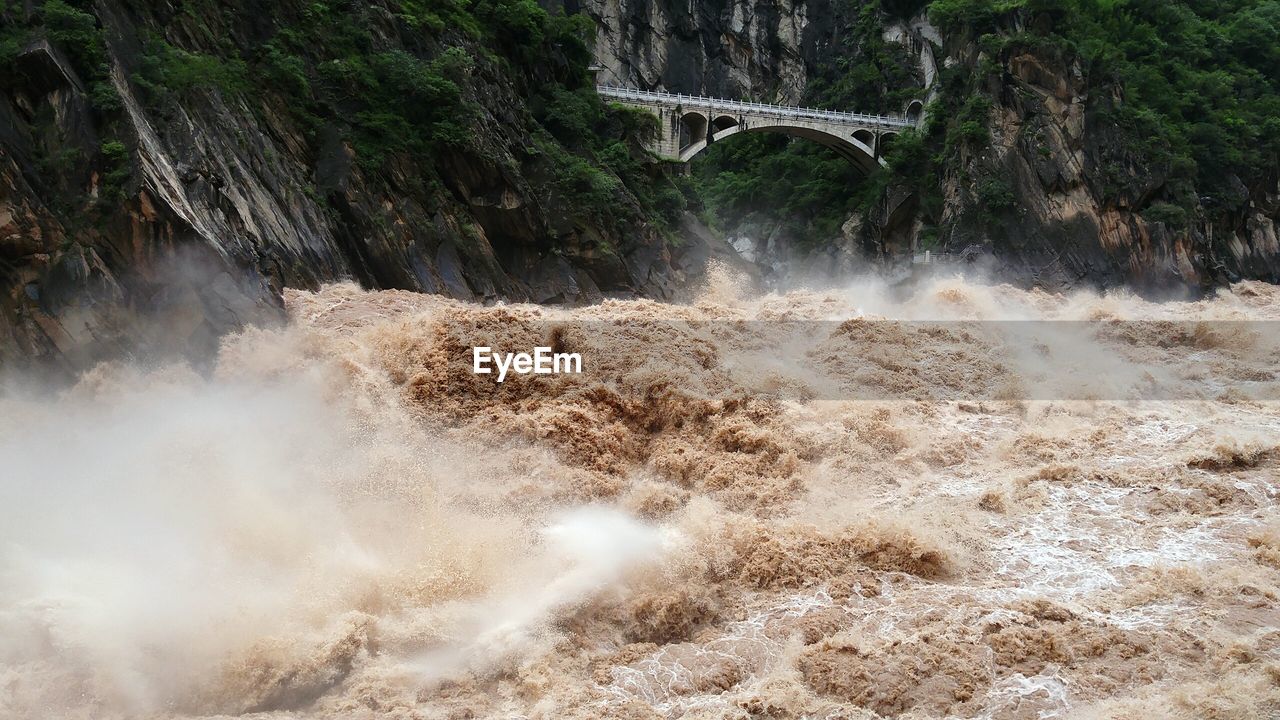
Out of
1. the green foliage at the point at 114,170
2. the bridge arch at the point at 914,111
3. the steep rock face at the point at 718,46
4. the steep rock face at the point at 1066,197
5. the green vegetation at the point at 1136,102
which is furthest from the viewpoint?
the steep rock face at the point at 718,46

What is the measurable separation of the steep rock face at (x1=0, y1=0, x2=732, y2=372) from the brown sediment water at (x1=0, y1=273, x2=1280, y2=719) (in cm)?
98

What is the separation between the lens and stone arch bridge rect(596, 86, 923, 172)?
38.7 meters

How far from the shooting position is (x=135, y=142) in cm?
1371

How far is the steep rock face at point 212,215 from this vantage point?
12516 millimetres

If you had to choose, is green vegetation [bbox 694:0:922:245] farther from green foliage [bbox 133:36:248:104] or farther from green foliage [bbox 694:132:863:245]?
green foliage [bbox 133:36:248:104]

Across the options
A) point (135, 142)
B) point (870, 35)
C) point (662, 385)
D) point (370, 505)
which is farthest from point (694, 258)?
point (870, 35)

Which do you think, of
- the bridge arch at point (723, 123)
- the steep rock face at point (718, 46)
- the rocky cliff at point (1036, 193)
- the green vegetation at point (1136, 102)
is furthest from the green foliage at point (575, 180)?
the steep rock face at point (718, 46)

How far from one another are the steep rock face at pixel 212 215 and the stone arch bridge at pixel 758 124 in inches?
554

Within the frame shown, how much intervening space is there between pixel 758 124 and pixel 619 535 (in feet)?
112

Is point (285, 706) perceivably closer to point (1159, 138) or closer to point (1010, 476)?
point (1010, 476)

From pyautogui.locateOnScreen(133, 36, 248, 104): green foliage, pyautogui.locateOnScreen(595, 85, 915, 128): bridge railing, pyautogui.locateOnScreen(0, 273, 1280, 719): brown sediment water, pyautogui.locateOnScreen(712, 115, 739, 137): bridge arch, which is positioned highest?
pyautogui.locateOnScreen(595, 85, 915, 128): bridge railing

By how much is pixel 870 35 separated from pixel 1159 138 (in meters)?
16.9

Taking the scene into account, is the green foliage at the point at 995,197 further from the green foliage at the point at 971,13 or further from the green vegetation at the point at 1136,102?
the green foliage at the point at 971,13

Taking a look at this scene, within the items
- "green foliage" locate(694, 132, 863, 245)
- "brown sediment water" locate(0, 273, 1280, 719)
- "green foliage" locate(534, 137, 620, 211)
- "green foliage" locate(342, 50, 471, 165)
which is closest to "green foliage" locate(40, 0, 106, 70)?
"brown sediment water" locate(0, 273, 1280, 719)
